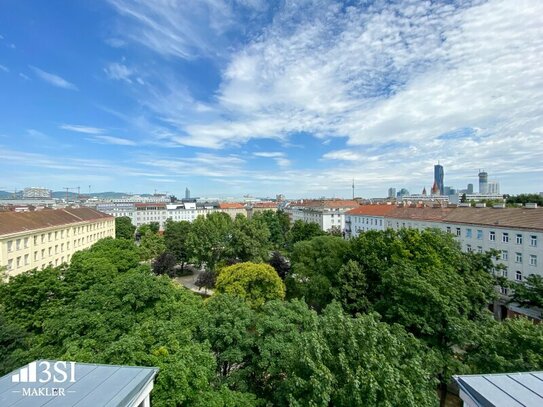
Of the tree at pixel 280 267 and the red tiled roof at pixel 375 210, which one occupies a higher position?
the red tiled roof at pixel 375 210

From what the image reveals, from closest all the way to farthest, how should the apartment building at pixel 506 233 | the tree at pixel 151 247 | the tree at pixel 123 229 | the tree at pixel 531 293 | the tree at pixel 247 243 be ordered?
the tree at pixel 531 293, the apartment building at pixel 506 233, the tree at pixel 247 243, the tree at pixel 151 247, the tree at pixel 123 229

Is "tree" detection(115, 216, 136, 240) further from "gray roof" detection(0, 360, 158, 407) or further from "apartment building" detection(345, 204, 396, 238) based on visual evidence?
"gray roof" detection(0, 360, 158, 407)

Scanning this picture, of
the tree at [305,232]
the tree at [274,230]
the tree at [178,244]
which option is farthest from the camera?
the tree at [274,230]

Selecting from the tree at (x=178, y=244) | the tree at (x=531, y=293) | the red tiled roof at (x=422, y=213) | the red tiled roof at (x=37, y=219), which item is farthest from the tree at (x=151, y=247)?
the tree at (x=531, y=293)

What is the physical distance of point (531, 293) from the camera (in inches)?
918

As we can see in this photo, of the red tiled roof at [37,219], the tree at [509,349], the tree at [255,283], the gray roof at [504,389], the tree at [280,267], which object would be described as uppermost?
the red tiled roof at [37,219]

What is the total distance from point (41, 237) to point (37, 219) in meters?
3.55

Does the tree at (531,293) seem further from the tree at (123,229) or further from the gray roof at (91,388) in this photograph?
the tree at (123,229)

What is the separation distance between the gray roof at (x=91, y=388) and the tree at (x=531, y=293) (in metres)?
28.6

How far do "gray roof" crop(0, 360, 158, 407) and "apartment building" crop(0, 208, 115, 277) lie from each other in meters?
33.5

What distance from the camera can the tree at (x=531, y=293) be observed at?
23.1m

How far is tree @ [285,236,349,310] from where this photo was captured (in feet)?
82.6

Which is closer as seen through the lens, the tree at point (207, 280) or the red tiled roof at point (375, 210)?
the tree at point (207, 280)

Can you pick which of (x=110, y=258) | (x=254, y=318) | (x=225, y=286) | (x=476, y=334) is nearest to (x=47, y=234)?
(x=110, y=258)
